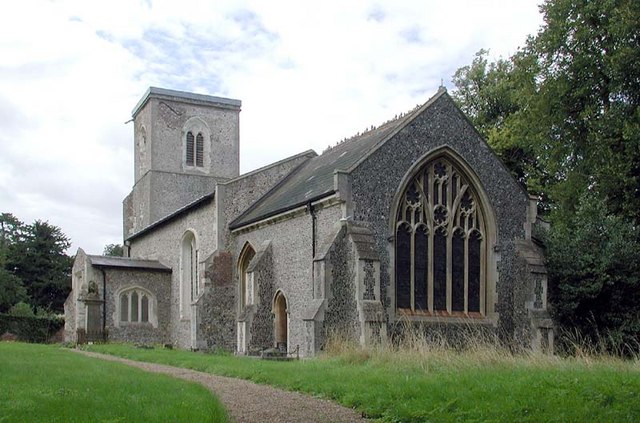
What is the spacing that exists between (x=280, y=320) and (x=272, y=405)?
14.4 metres

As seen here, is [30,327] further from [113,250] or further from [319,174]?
[113,250]

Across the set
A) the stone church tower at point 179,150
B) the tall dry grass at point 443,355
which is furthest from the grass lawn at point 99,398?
the stone church tower at point 179,150

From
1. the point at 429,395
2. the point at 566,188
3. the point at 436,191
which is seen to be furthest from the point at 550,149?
the point at 429,395

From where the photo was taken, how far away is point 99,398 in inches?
396

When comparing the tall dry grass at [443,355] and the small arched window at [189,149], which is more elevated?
the small arched window at [189,149]

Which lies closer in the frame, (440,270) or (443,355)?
(443,355)

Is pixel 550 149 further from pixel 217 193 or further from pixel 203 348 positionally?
pixel 203 348

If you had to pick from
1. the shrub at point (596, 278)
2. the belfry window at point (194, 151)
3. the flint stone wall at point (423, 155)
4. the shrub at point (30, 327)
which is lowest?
the shrub at point (30, 327)

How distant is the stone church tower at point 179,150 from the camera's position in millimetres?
42125

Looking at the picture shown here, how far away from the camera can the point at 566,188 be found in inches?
992

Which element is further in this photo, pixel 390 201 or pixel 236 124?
pixel 236 124

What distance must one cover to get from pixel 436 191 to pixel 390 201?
187cm

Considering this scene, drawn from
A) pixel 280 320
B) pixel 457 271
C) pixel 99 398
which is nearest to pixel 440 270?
pixel 457 271

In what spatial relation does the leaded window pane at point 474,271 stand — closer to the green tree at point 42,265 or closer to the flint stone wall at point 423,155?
the flint stone wall at point 423,155
